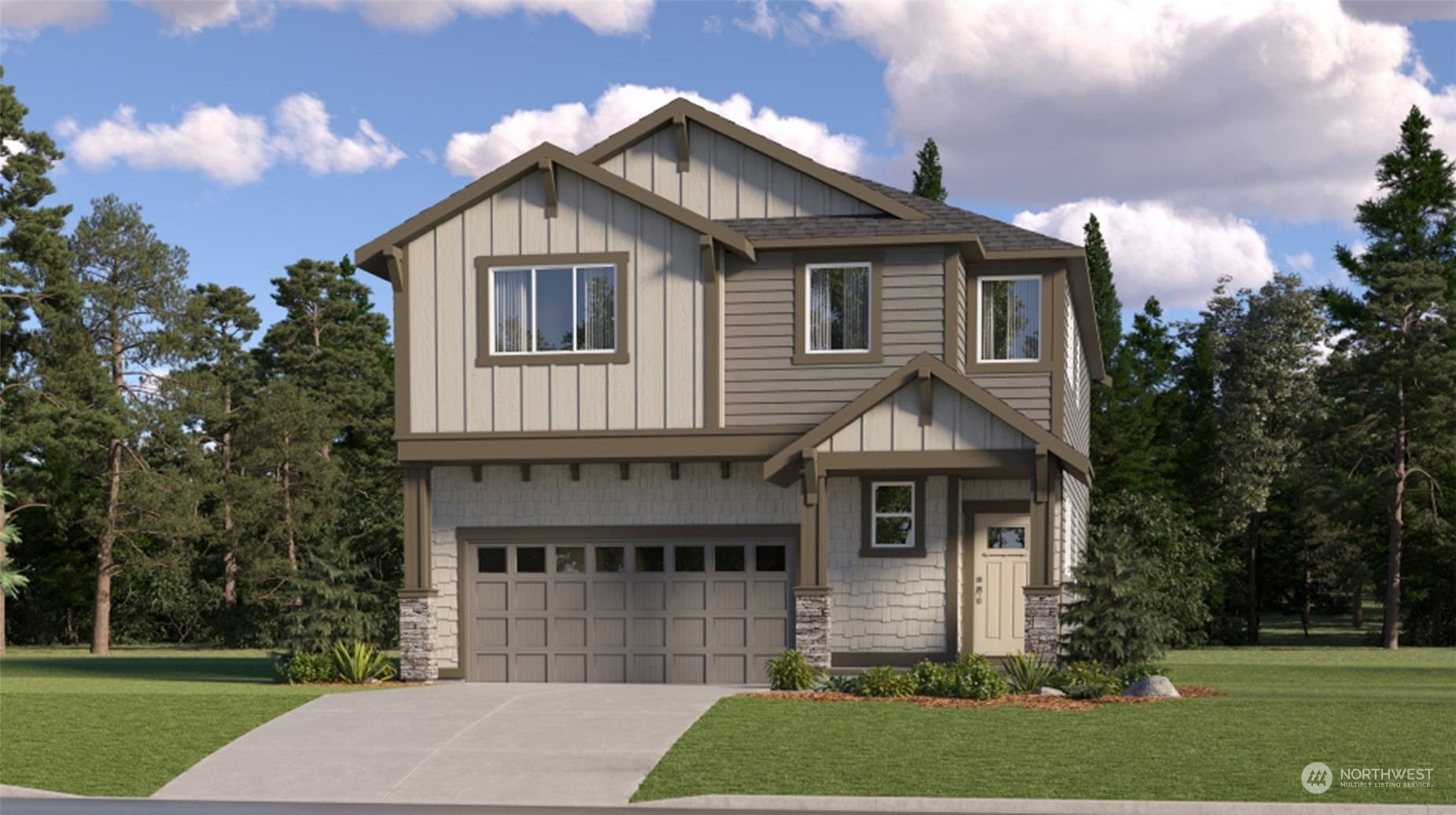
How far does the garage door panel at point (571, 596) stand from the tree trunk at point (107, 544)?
2785cm

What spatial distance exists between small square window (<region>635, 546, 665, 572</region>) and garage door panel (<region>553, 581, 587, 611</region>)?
38.7 inches

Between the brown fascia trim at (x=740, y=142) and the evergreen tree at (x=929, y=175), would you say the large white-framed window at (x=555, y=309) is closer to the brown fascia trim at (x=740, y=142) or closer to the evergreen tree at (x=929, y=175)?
the brown fascia trim at (x=740, y=142)

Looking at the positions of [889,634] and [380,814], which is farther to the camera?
[889,634]

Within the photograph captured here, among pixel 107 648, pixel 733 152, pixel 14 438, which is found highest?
pixel 733 152

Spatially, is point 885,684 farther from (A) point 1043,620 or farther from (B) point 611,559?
(B) point 611,559

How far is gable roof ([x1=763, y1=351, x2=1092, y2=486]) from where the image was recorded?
2439cm

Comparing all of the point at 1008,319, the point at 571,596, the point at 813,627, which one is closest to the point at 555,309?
the point at 571,596

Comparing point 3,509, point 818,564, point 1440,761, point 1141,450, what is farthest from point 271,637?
point 1440,761

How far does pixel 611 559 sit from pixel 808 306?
523cm

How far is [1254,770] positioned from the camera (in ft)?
53.4

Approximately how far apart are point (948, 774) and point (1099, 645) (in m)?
8.21

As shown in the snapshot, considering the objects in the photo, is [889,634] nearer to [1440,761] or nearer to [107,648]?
[1440,761]

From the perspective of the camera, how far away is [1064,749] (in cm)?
1761

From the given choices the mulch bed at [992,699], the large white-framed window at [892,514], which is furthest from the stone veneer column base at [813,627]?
the large white-framed window at [892,514]
